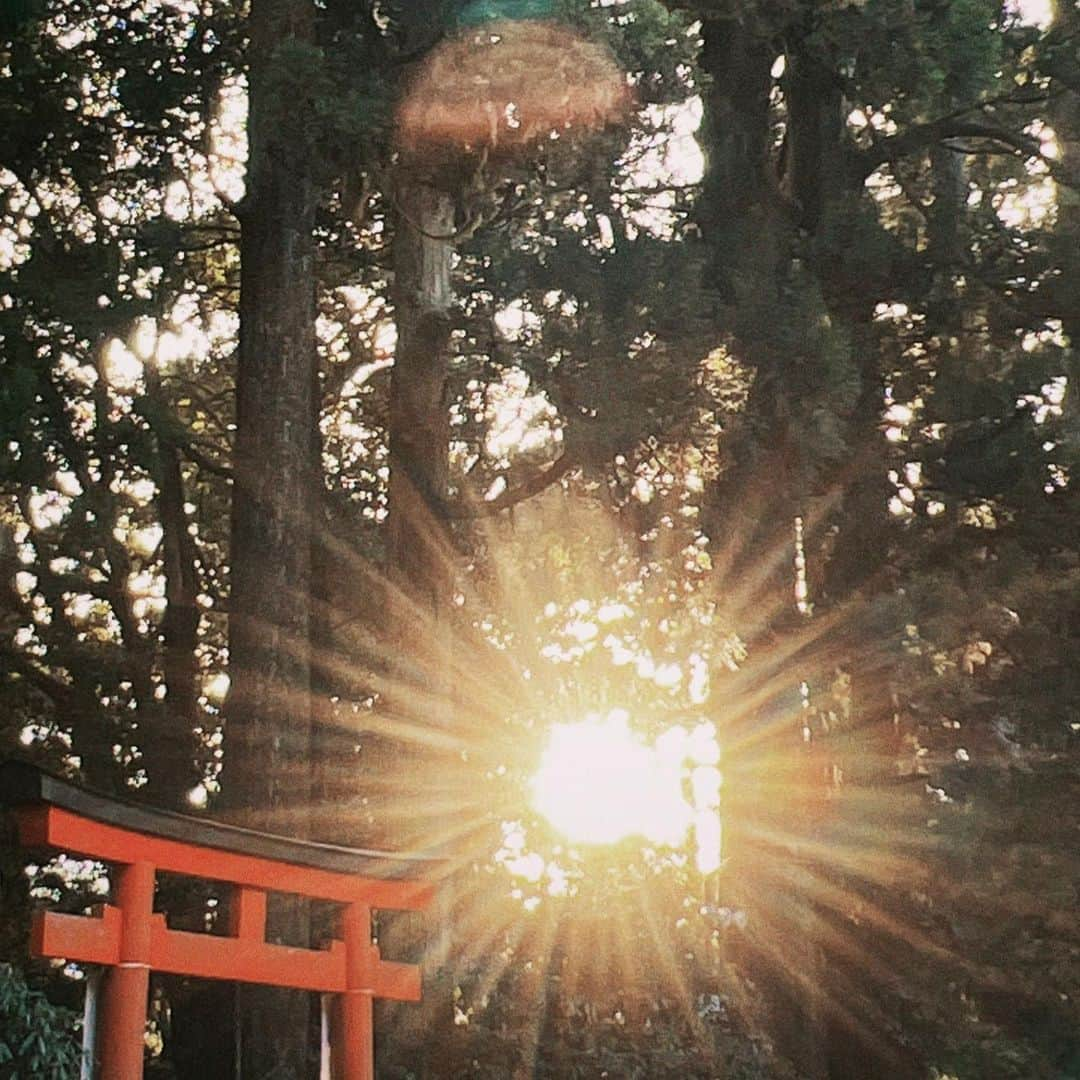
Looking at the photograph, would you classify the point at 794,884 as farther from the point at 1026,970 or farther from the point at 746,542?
the point at 746,542

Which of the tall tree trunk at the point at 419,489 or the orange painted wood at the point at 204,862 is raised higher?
the tall tree trunk at the point at 419,489

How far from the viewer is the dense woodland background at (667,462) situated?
9.39 m

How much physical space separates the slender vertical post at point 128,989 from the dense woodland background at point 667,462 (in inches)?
134

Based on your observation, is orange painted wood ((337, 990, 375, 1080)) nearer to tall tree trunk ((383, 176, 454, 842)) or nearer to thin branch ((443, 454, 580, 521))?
tall tree trunk ((383, 176, 454, 842))

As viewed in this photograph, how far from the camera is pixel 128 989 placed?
5.57m

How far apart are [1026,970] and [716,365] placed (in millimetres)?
4141

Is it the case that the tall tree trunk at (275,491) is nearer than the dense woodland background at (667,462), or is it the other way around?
the tall tree trunk at (275,491)

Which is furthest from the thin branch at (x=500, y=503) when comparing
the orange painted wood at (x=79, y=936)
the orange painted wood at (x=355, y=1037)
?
the orange painted wood at (x=79, y=936)

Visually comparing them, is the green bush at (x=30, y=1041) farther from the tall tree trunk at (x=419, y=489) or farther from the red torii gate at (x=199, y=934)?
the tall tree trunk at (x=419, y=489)

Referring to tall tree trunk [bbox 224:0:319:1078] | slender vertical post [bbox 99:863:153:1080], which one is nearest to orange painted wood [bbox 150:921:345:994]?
slender vertical post [bbox 99:863:153:1080]

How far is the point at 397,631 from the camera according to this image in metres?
10.2

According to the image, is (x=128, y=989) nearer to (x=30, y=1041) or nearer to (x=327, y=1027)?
(x=30, y=1041)

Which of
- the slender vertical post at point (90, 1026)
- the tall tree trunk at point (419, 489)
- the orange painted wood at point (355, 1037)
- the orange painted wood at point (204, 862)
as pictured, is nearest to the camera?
the orange painted wood at point (204, 862)

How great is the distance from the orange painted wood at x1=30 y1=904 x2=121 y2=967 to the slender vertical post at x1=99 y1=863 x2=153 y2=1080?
45 mm
